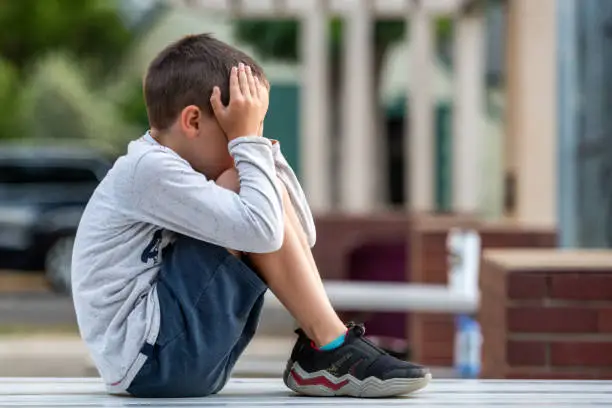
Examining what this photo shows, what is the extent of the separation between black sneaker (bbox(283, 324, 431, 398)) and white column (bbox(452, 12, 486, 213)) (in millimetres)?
7996

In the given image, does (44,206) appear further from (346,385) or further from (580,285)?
(346,385)

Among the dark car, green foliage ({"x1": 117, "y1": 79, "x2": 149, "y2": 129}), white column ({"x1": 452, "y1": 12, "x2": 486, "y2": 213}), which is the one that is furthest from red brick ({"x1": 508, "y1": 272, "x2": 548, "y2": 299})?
green foliage ({"x1": 117, "y1": 79, "x2": 149, "y2": 129})

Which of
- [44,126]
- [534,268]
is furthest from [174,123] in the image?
[44,126]

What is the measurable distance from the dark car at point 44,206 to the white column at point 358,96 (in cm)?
616

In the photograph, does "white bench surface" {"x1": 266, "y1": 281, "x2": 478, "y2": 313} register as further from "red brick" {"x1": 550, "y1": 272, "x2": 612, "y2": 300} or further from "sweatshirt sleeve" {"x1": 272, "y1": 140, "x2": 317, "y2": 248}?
"sweatshirt sleeve" {"x1": 272, "y1": 140, "x2": 317, "y2": 248}

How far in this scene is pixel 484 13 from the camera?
411 inches

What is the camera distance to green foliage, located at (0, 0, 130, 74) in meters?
41.0

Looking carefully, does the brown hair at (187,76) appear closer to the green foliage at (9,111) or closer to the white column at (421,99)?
the white column at (421,99)

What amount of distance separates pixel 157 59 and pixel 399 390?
34.1 inches

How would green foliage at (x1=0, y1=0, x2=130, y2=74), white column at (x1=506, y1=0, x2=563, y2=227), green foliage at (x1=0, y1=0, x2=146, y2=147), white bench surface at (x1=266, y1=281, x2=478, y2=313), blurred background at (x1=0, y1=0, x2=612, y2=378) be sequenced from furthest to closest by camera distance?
green foliage at (x1=0, y1=0, x2=130, y2=74) < green foliage at (x1=0, y1=0, x2=146, y2=147) < white column at (x1=506, y1=0, x2=563, y2=227) < blurred background at (x1=0, y1=0, x2=612, y2=378) < white bench surface at (x1=266, y1=281, x2=478, y2=313)

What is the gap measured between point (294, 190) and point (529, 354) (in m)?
1.00

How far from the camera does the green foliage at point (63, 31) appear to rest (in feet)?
135

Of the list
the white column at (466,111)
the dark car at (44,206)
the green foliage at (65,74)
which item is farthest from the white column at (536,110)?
the green foliage at (65,74)

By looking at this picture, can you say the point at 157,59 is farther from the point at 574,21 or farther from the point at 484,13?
the point at 484,13
